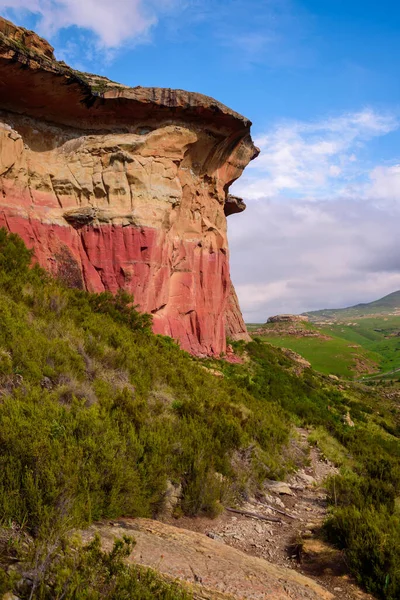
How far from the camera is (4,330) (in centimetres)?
881

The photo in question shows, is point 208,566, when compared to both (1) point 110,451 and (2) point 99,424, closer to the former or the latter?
(1) point 110,451

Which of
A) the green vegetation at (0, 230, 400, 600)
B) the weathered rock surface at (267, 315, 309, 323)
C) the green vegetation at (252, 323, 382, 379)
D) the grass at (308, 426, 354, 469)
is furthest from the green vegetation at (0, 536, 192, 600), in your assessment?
the weathered rock surface at (267, 315, 309, 323)

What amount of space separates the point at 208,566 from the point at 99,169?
1902 centimetres

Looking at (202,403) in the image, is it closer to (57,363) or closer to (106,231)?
(57,363)

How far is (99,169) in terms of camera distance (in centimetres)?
1964

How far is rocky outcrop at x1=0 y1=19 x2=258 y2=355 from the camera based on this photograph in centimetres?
1772

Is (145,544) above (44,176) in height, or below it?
below

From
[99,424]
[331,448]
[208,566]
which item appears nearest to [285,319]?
[331,448]

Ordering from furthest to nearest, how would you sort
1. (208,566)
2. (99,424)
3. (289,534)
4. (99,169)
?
(99,169), (289,534), (99,424), (208,566)

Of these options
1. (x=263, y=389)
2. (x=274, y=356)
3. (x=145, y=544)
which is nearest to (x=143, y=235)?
(x=263, y=389)

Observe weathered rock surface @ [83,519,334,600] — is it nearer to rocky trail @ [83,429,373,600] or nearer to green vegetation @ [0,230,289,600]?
rocky trail @ [83,429,373,600]

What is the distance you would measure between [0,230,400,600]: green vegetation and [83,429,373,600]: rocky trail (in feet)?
0.90

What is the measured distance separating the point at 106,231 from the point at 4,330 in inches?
446

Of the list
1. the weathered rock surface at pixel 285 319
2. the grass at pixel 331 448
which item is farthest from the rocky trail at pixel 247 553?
the weathered rock surface at pixel 285 319
